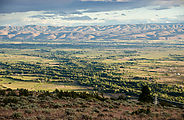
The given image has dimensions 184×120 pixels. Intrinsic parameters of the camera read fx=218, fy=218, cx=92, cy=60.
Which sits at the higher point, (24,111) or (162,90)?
(24,111)

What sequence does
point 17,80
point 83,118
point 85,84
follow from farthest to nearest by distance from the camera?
point 17,80
point 85,84
point 83,118

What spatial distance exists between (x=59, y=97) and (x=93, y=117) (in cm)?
1929

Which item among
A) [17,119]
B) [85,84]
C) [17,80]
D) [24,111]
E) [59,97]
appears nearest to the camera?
[17,119]

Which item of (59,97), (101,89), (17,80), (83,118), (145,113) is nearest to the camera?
(83,118)

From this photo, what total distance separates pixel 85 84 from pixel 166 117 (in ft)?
360

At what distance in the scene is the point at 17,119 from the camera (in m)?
25.5

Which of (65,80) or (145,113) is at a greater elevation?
(145,113)

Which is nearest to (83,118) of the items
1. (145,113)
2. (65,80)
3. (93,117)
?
(93,117)

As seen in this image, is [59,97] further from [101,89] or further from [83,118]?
[101,89]

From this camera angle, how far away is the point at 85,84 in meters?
138

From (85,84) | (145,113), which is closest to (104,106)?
(145,113)

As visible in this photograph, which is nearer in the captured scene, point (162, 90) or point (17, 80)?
point (162, 90)

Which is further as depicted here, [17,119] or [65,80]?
[65,80]

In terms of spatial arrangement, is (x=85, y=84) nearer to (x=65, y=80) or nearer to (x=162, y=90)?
(x=65, y=80)
